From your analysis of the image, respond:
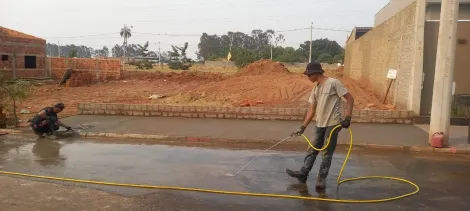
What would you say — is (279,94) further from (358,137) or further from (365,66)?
(358,137)

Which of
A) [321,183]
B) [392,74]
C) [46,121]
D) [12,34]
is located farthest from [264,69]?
[321,183]

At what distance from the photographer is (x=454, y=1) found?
820 centimetres

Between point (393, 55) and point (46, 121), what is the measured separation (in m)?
10.8

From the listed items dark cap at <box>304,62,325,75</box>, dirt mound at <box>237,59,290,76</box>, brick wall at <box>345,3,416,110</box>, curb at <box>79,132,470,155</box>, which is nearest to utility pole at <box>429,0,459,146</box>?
curb at <box>79,132,470,155</box>

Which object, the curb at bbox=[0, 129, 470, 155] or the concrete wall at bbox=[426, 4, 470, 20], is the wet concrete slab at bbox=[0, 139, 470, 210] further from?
the concrete wall at bbox=[426, 4, 470, 20]

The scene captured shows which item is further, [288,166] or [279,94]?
[279,94]

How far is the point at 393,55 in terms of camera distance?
13055 mm

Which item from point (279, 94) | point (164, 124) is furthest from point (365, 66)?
point (164, 124)

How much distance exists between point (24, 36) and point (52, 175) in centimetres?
3092

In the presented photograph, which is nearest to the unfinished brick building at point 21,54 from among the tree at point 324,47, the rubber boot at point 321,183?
the rubber boot at point 321,183

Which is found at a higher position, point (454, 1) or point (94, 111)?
point (454, 1)

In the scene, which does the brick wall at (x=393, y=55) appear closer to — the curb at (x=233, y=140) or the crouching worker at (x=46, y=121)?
the curb at (x=233, y=140)

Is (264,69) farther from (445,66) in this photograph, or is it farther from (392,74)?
(445,66)

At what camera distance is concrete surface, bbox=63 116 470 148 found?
366 inches
